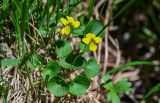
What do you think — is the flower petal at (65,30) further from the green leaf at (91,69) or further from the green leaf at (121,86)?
the green leaf at (121,86)

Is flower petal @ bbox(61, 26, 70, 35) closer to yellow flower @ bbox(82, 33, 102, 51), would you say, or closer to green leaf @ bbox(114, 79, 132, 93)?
yellow flower @ bbox(82, 33, 102, 51)

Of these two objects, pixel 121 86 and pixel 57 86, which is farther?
pixel 121 86

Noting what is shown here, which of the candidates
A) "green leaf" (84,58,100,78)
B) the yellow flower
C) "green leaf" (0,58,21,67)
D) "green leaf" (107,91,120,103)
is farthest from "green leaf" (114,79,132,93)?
"green leaf" (0,58,21,67)

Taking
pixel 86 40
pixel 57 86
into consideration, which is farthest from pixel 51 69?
pixel 86 40

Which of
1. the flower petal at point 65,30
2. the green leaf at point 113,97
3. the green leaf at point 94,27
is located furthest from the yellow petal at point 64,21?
the green leaf at point 113,97

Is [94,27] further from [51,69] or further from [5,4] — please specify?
[5,4]

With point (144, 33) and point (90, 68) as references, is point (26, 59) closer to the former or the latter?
point (90, 68)
